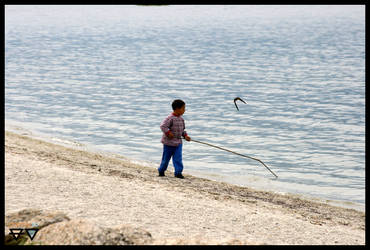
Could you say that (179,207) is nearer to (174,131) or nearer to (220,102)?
(174,131)

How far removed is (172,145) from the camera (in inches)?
414

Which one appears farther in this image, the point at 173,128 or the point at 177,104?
the point at 173,128

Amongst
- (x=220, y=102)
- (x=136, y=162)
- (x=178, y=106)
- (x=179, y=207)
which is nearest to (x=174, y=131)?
(x=178, y=106)

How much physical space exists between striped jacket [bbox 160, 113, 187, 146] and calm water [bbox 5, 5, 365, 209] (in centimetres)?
208

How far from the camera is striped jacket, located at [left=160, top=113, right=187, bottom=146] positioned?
1030 centimetres

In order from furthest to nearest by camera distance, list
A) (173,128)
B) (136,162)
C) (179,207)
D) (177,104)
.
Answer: (136,162), (173,128), (177,104), (179,207)

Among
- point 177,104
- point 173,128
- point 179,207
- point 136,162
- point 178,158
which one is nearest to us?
point 179,207

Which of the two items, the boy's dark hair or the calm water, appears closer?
Answer: the boy's dark hair

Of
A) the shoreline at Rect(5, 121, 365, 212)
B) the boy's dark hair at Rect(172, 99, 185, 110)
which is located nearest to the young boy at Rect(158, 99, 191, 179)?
the boy's dark hair at Rect(172, 99, 185, 110)

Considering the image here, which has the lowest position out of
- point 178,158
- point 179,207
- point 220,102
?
point 179,207

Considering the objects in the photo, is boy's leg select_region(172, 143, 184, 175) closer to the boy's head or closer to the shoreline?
the boy's head

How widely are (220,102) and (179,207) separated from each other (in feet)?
40.8

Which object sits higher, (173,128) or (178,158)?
(173,128)

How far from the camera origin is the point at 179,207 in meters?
8.09
